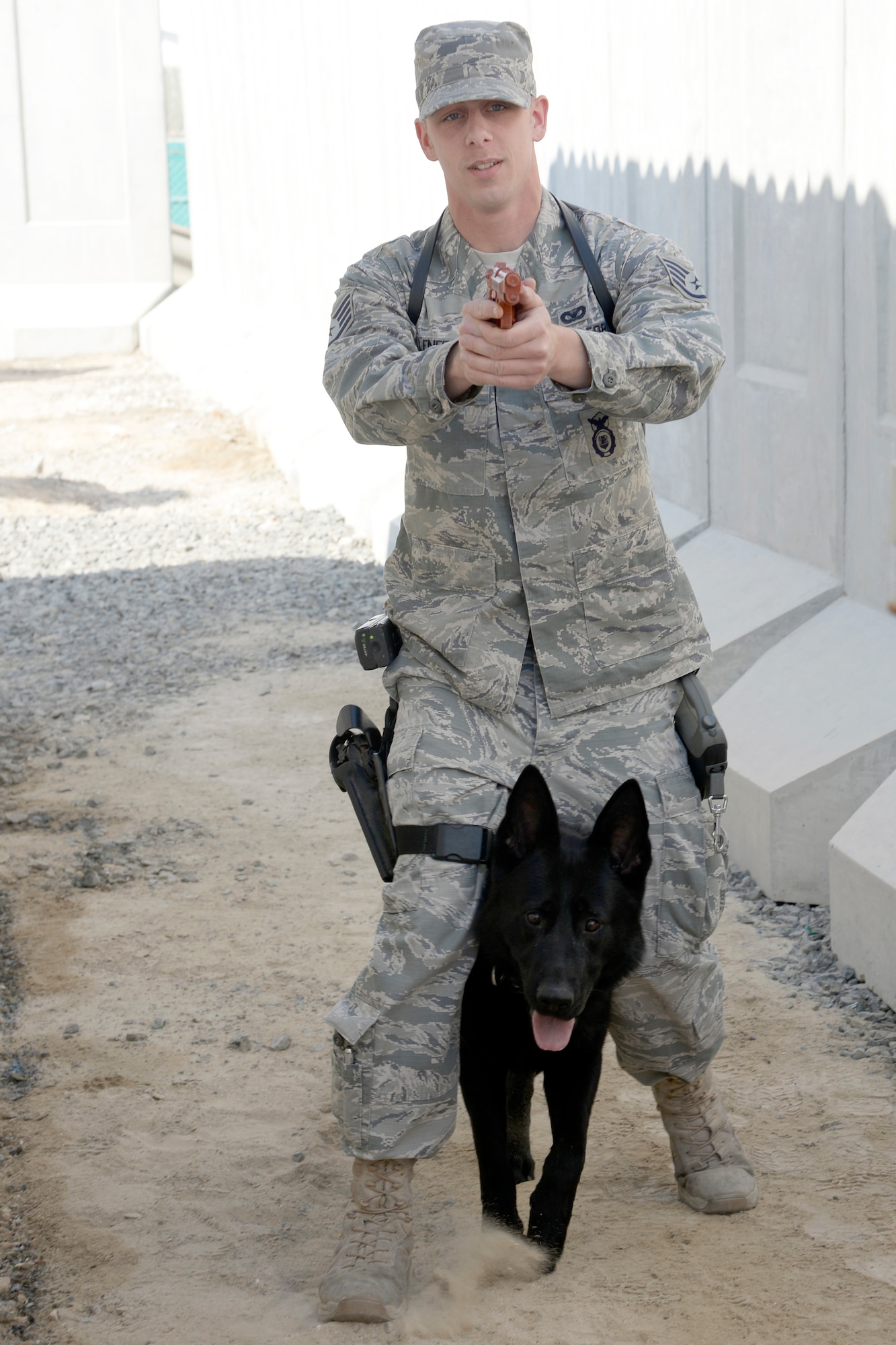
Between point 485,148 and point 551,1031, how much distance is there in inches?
66.9

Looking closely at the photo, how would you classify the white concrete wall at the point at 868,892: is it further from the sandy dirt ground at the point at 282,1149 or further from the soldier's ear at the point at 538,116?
the soldier's ear at the point at 538,116

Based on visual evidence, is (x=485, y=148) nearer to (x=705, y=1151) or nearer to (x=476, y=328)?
(x=476, y=328)

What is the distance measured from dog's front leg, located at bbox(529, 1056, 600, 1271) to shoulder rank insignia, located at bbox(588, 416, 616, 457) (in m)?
1.22

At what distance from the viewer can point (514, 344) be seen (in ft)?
8.27

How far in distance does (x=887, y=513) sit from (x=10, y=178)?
18.7 m

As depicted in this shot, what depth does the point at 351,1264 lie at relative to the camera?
2977 millimetres

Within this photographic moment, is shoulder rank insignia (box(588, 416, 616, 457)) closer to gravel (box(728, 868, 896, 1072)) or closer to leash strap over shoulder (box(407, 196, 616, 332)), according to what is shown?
leash strap over shoulder (box(407, 196, 616, 332))

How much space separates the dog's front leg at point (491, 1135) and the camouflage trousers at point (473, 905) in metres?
0.04

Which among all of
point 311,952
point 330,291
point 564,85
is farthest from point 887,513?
point 330,291

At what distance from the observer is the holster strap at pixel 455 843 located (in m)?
2.96

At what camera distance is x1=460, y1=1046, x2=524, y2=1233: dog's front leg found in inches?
118

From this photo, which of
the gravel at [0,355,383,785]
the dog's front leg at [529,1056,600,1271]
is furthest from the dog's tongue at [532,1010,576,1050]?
the gravel at [0,355,383,785]

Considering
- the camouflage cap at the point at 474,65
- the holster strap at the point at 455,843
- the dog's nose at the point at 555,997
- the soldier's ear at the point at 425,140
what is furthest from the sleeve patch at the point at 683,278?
the dog's nose at the point at 555,997

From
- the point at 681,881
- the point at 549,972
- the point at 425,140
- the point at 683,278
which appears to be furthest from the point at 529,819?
the point at 425,140
